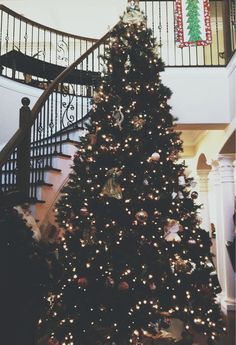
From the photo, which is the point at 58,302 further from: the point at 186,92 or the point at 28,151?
the point at 186,92

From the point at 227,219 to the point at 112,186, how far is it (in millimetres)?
3706

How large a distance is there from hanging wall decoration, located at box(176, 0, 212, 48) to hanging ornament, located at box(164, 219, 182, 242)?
2704 mm

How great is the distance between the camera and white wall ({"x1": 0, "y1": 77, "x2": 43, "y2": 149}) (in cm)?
628

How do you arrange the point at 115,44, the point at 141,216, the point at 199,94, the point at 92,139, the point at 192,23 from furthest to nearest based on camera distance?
the point at 199,94 < the point at 192,23 < the point at 115,44 < the point at 92,139 < the point at 141,216

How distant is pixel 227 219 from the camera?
254 inches

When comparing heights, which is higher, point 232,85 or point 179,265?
point 232,85

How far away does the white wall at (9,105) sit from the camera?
628cm

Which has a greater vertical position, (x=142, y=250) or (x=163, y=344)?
(x=142, y=250)

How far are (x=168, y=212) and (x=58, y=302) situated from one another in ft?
3.95

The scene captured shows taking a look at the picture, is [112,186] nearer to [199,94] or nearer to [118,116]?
[118,116]

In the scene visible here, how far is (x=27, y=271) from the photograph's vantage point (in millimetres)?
1984

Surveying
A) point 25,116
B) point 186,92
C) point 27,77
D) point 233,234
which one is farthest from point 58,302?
point 27,77

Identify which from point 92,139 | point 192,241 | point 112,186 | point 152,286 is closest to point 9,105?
point 92,139

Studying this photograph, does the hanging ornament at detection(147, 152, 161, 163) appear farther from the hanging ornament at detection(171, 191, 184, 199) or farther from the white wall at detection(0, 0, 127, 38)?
the white wall at detection(0, 0, 127, 38)
